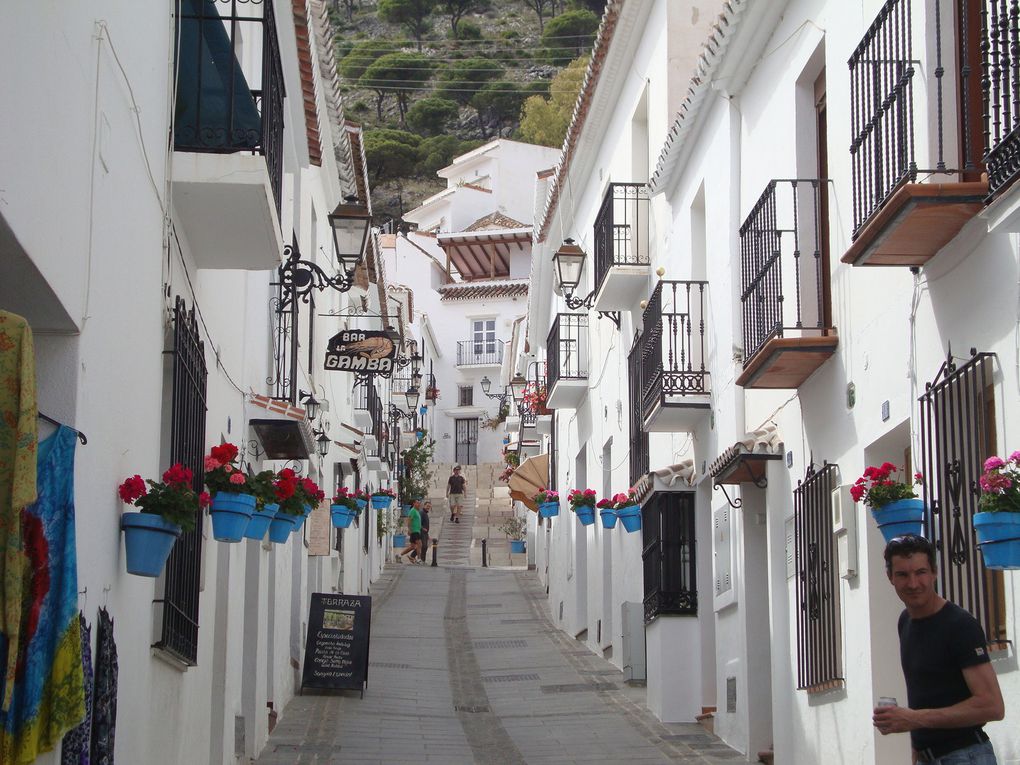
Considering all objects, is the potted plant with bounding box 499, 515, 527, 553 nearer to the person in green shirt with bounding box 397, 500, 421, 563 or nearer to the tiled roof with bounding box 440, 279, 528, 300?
the person in green shirt with bounding box 397, 500, 421, 563

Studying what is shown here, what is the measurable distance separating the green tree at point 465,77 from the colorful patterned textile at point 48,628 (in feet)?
289

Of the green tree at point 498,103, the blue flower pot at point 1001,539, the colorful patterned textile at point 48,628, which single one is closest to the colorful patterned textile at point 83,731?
the colorful patterned textile at point 48,628

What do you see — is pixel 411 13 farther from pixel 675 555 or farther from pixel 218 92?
pixel 218 92

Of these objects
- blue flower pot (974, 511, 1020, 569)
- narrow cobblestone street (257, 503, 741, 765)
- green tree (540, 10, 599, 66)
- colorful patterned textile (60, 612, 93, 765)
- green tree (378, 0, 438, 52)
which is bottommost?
narrow cobblestone street (257, 503, 741, 765)

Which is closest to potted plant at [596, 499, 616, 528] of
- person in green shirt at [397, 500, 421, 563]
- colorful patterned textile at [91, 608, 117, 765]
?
colorful patterned textile at [91, 608, 117, 765]

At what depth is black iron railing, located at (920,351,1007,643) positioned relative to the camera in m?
7.00

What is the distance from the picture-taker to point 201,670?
1040cm

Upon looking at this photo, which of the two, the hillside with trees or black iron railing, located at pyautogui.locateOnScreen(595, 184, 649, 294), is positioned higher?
the hillside with trees

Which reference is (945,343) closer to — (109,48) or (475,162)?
(109,48)

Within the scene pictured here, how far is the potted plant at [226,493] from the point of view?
8758 millimetres

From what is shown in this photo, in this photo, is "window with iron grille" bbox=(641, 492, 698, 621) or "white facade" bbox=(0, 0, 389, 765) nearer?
"white facade" bbox=(0, 0, 389, 765)

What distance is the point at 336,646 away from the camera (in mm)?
16969

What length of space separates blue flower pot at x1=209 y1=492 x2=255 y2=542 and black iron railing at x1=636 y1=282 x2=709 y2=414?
605 centimetres

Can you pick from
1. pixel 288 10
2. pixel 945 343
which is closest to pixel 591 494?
pixel 288 10
